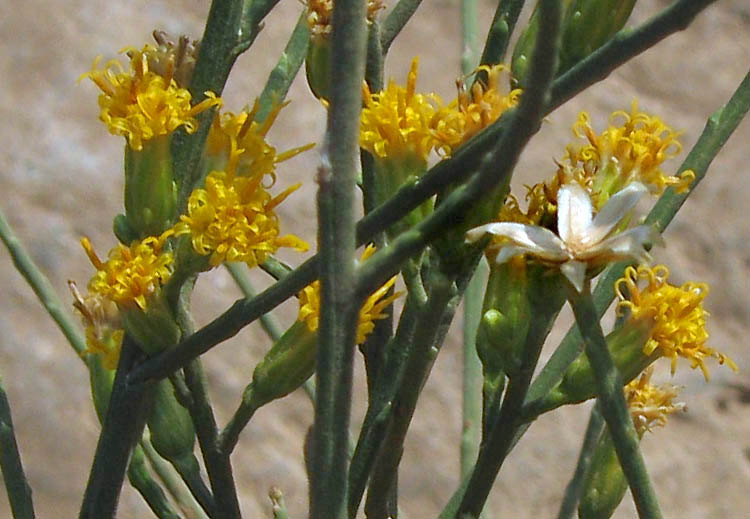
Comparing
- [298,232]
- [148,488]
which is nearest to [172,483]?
[148,488]

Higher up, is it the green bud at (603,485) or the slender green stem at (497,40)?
the slender green stem at (497,40)

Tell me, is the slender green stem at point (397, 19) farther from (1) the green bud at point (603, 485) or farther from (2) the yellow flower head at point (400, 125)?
(1) the green bud at point (603, 485)

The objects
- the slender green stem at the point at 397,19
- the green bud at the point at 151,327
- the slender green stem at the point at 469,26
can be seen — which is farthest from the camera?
the slender green stem at the point at 469,26

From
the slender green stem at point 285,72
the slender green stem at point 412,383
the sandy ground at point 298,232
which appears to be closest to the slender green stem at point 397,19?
the slender green stem at point 285,72

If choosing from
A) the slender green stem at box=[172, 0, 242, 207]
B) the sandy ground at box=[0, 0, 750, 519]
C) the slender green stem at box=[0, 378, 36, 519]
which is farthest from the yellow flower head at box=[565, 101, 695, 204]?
the sandy ground at box=[0, 0, 750, 519]

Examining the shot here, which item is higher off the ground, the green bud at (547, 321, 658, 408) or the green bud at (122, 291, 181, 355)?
the green bud at (122, 291, 181, 355)

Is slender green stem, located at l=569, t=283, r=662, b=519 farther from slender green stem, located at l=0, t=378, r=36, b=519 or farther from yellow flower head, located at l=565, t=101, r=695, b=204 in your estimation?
slender green stem, located at l=0, t=378, r=36, b=519
